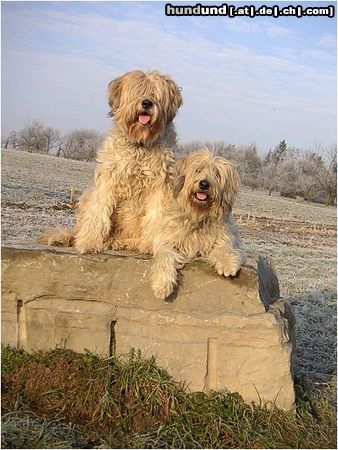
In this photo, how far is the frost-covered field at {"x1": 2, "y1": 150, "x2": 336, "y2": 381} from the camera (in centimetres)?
805

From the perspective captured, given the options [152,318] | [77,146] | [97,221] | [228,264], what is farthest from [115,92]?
[77,146]

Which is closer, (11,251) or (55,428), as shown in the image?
(55,428)

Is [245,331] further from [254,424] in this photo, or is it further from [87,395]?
[87,395]

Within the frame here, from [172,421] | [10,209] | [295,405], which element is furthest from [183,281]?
[10,209]

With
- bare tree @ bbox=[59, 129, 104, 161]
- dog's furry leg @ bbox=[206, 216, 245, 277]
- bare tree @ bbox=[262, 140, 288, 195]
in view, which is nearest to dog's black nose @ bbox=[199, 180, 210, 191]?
dog's furry leg @ bbox=[206, 216, 245, 277]

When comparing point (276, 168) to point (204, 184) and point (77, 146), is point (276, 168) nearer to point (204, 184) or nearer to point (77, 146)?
point (77, 146)

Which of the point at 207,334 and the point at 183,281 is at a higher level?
the point at 183,281

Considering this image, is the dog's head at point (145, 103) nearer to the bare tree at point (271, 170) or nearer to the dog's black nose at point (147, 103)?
the dog's black nose at point (147, 103)

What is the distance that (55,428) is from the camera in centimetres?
456

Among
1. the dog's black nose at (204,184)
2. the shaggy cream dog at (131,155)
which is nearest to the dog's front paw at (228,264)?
the dog's black nose at (204,184)

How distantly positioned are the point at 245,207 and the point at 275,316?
24.1m

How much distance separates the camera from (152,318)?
5160 millimetres

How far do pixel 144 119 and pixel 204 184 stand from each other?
0.89 m

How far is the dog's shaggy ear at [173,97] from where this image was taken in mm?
5328
